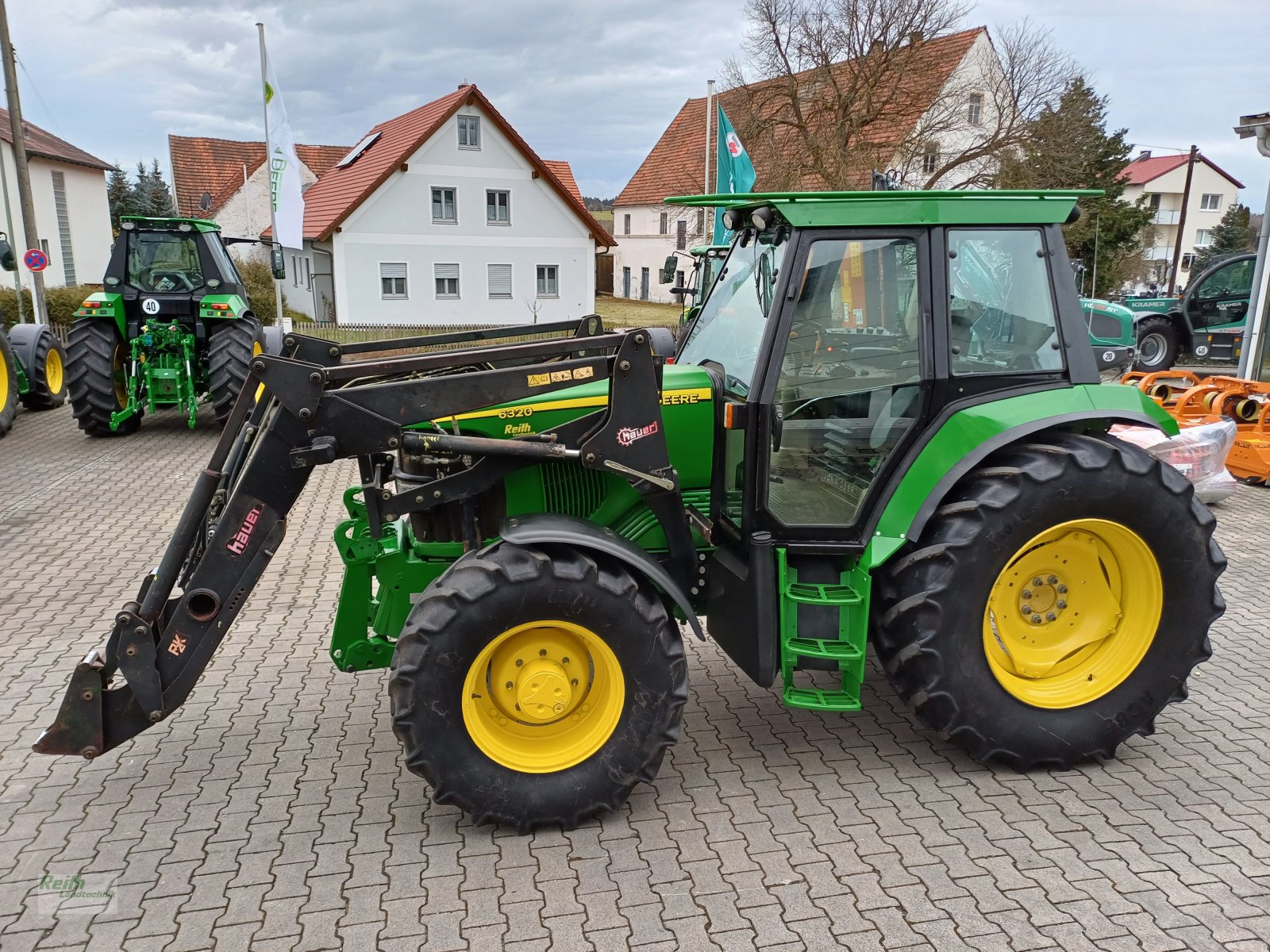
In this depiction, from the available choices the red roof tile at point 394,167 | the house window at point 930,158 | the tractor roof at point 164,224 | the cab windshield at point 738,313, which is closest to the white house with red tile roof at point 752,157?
the house window at point 930,158

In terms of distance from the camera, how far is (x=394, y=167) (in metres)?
26.8

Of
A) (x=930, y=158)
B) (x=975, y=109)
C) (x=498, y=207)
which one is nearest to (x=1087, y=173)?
(x=975, y=109)

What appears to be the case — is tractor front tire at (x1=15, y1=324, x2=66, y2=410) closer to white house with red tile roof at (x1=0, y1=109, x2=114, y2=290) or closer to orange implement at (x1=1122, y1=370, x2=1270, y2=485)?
orange implement at (x1=1122, y1=370, x2=1270, y2=485)

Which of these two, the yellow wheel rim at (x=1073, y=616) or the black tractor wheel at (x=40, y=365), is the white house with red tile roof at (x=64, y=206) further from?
the yellow wheel rim at (x=1073, y=616)

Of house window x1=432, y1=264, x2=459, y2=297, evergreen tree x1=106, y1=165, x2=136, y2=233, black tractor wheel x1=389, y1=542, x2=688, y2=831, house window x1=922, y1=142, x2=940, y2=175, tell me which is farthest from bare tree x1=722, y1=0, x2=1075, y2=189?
evergreen tree x1=106, y1=165, x2=136, y2=233

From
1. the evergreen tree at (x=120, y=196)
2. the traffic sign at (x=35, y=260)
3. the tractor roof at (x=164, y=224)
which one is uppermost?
the evergreen tree at (x=120, y=196)

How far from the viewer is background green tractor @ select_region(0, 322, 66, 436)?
11359 millimetres

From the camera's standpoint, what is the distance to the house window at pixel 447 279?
28.9m

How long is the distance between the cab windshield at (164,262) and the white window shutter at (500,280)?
59.1ft

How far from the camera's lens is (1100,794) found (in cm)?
371

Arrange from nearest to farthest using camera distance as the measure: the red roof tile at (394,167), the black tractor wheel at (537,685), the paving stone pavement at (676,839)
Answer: the paving stone pavement at (676,839) < the black tractor wheel at (537,685) < the red roof tile at (394,167)

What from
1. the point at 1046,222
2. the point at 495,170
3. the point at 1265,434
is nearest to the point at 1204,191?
the point at 495,170

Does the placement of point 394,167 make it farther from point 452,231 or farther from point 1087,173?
point 1087,173

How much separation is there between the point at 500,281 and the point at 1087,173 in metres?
17.0
